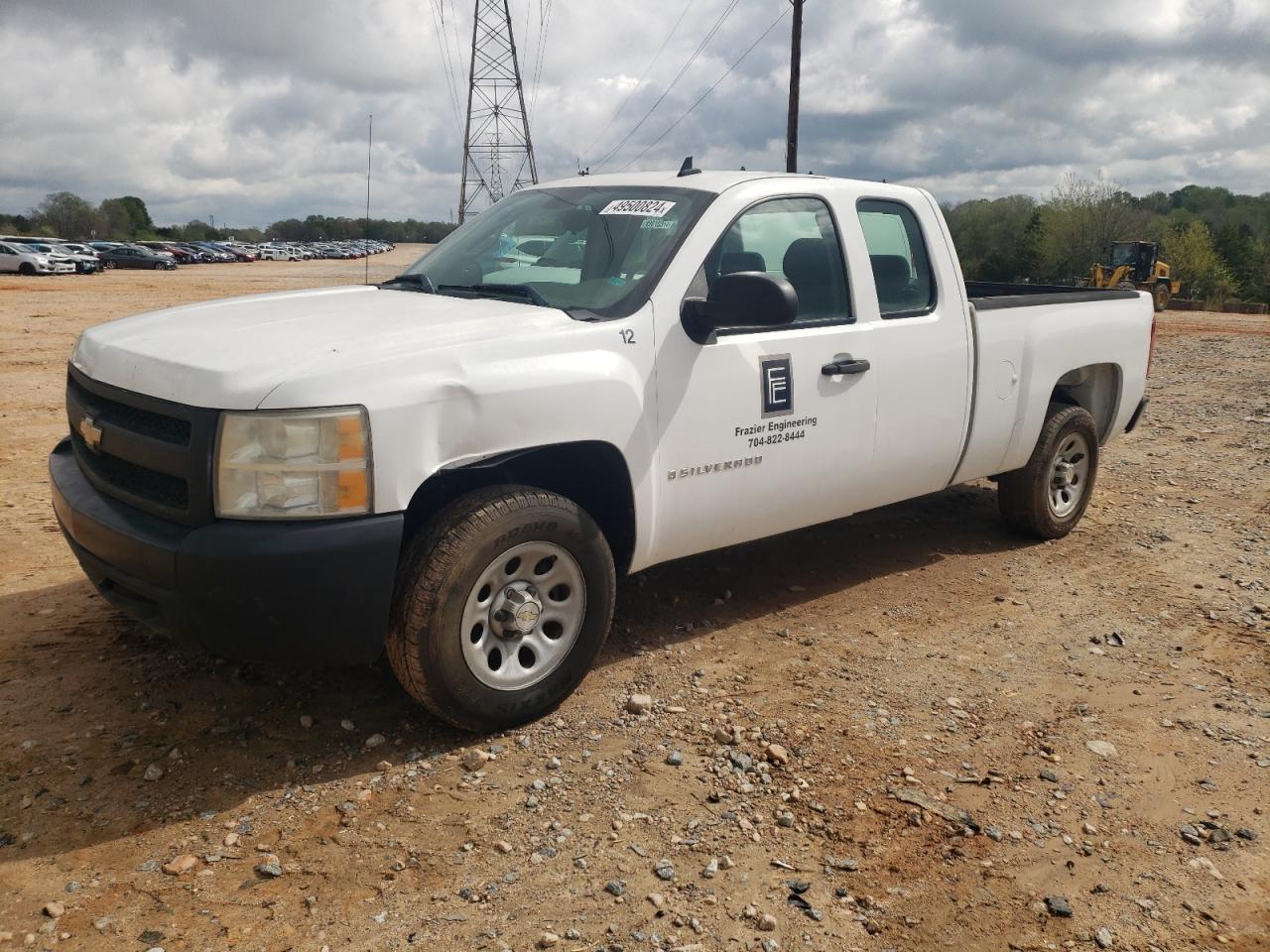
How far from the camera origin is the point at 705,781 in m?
3.36

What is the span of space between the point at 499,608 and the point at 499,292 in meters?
1.29

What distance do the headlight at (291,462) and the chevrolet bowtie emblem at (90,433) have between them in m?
0.74

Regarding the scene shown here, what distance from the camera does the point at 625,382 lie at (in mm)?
3648

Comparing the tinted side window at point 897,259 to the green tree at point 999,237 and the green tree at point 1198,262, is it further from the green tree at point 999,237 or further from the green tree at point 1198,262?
the green tree at point 999,237

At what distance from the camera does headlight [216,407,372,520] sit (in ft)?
9.75

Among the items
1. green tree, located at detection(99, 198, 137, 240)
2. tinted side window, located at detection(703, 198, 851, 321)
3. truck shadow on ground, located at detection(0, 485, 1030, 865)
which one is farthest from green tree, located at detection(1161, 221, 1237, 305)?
green tree, located at detection(99, 198, 137, 240)

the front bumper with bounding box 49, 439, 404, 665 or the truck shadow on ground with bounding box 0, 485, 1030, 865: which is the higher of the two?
the front bumper with bounding box 49, 439, 404, 665

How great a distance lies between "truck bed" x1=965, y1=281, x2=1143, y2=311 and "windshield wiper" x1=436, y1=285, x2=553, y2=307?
249 cm

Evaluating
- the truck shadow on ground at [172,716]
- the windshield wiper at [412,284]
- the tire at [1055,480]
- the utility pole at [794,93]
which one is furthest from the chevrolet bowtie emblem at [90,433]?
the utility pole at [794,93]

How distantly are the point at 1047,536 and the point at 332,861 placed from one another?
468 cm

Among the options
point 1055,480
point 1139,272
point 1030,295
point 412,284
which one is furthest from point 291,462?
point 1139,272

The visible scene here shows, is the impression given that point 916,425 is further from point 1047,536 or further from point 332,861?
point 332,861

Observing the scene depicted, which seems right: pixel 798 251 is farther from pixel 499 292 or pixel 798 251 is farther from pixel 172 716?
pixel 172 716

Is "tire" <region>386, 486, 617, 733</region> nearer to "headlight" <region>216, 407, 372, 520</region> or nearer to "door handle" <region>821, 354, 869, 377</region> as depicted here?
"headlight" <region>216, 407, 372, 520</region>
